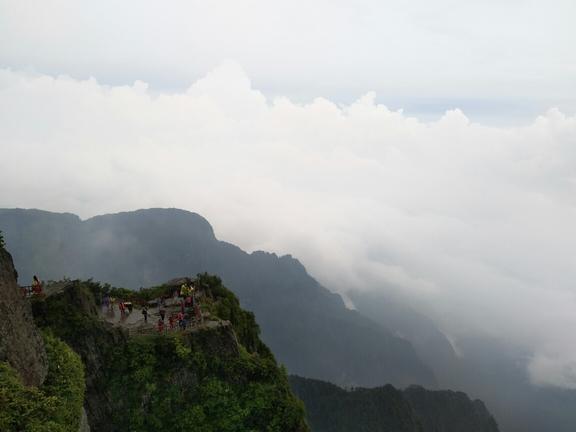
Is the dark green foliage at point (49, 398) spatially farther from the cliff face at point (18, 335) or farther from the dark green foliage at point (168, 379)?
the dark green foliage at point (168, 379)

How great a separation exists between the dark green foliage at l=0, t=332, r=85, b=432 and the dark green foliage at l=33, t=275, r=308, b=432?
4.58 metres

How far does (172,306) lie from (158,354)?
982cm

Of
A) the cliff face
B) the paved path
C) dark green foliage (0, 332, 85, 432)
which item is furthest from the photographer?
the paved path

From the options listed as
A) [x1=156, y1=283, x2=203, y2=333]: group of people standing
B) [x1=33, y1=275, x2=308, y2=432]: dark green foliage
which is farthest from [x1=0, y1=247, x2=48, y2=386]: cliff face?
[x1=156, y1=283, x2=203, y2=333]: group of people standing

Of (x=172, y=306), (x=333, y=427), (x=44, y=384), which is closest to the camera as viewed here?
(x=44, y=384)

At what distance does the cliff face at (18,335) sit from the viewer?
2080 centimetres

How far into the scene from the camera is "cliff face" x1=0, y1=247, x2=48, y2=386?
20.8 m

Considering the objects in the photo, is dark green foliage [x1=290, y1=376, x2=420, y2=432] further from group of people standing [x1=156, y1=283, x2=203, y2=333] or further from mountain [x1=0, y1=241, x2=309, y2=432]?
mountain [x1=0, y1=241, x2=309, y2=432]

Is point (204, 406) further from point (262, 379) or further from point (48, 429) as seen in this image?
point (48, 429)

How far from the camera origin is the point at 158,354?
3259cm

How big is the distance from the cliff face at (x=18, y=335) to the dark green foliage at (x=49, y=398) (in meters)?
0.84

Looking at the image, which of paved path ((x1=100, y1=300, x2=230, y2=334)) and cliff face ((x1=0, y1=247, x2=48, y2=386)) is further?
paved path ((x1=100, y1=300, x2=230, y2=334))

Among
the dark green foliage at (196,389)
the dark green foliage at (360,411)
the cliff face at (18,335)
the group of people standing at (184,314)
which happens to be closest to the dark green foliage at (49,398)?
the cliff face at (18,335)

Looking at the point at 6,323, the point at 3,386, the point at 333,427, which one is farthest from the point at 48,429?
the point at 333,427
